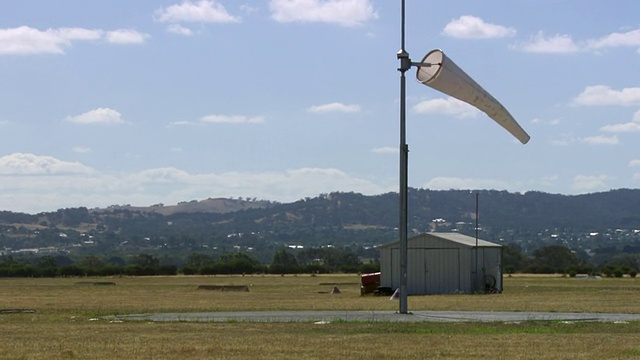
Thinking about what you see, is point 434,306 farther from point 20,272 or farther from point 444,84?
point 20,272

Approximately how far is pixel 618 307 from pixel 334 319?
13.4 m

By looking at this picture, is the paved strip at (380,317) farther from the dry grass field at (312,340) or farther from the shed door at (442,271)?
the shed door at (442,271)

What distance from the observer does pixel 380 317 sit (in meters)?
32.6

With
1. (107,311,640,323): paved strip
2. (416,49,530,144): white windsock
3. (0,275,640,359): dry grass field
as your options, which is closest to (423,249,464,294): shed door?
(107,311,640,323): paved strip

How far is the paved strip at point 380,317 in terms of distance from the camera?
31.2m

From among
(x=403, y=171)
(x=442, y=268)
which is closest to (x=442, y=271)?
(x=442, y=268)

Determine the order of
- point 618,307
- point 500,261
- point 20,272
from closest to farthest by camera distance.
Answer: point 618,307, point 500,261, point 20,272

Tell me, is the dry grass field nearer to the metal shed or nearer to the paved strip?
the paved strip

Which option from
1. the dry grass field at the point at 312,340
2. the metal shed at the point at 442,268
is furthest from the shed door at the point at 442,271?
the dry grass field at the point at 312,340

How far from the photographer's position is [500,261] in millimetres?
63156

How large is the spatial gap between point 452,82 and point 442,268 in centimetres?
2739

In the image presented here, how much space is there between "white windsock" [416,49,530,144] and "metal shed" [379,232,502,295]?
25.7 metres

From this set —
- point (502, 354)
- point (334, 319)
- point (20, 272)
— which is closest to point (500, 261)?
point (334, 319)

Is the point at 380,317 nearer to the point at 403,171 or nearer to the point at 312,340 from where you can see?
the point at 403,171
